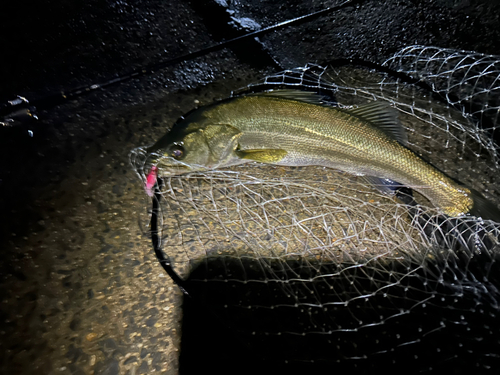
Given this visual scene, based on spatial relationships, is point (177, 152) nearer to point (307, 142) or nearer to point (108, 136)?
point (108, 136)

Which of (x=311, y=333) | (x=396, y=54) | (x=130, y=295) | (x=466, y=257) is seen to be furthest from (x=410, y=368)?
(x=396, y=54)

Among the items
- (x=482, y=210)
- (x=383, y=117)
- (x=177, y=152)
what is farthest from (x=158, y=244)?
(x=482, y=210)

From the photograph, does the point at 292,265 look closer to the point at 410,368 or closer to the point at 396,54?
the point at 410,368

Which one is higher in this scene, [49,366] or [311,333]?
[49,366]

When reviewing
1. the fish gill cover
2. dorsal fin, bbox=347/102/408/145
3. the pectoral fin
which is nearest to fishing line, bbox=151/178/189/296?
the fish gill cover

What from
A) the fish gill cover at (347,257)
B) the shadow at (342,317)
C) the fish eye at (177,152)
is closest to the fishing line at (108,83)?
the fish gill cover at (347,257)

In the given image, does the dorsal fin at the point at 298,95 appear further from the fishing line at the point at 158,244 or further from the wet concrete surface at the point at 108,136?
the fishing line at the point at 158,244
